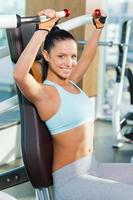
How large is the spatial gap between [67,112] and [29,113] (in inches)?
7.1

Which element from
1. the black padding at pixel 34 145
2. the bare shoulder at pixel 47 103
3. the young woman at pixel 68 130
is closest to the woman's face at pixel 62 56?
the young woman at pixel 68 130

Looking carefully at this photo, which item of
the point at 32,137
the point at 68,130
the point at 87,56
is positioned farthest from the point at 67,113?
the point at 87,56

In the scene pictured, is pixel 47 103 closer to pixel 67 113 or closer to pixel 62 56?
pixel 67 113

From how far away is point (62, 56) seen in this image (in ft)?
6.04

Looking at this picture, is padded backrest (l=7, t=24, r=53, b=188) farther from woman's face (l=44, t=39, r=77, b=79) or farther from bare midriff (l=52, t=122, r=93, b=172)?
woman's face (l=44, t=39, r=77, b=79)

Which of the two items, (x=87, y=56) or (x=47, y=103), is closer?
(x=47, y=103)

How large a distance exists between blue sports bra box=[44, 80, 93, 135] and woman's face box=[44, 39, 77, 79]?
84mm

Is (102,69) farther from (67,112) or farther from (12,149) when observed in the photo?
(67,112)

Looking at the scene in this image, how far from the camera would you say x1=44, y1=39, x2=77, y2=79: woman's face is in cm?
183

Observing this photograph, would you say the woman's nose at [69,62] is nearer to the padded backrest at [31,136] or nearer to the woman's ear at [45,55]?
the woman's ear at [45,55]

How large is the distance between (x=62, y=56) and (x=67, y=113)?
271 mm

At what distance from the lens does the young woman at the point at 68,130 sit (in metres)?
1.75

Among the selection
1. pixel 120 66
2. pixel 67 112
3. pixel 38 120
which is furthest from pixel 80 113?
pixel 120 66

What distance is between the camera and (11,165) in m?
3.54
